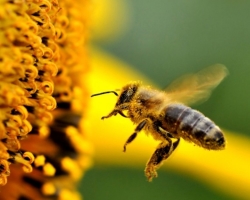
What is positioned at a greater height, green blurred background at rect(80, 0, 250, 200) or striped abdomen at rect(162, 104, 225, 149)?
striped abdomen at rect(162, 104, 225, 149)

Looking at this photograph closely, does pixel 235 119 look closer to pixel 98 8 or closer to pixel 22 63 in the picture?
pixel 98 8

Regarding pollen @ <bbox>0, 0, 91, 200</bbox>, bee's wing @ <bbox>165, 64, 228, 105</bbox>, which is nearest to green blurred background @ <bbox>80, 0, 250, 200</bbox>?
pollen @ <bbox>0, 0, 91, 200</bbox>

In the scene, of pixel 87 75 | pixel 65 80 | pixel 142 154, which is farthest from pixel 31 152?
pixel 142 154

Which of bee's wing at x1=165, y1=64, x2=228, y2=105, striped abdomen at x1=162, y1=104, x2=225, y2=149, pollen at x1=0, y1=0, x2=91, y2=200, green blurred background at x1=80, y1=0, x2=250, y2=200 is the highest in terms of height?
bee's wing at x1=165, y1=64, x2=228, y2=105

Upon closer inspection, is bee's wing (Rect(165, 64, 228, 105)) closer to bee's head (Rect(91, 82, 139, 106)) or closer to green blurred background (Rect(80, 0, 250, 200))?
bee's head (Rect(91, 82, 139, 106))

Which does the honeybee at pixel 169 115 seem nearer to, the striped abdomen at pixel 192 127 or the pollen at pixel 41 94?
the striped abdomen at pixel 192 127
